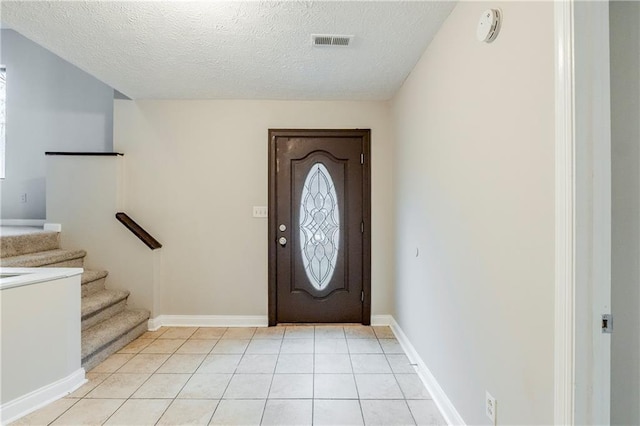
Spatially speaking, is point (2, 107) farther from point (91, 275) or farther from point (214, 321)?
point (214, 321)

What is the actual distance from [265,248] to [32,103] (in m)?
3.53

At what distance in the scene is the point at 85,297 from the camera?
2.90 m

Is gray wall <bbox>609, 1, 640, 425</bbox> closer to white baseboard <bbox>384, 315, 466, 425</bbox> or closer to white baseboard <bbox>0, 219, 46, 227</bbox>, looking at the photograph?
white baseboard <bbox>384, 315, 466, 425</bbox>

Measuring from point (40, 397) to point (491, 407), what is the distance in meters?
2.55

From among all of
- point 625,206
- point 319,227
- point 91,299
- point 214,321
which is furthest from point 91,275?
point 625,206

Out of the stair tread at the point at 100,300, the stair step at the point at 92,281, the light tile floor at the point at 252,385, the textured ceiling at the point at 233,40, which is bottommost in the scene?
the light tile floor at the point at 252,385

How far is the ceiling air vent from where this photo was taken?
2.07 metres

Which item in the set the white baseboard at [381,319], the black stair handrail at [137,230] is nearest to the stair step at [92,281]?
the black stair handrail at [137,230]

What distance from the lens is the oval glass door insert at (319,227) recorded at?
3.34 meters

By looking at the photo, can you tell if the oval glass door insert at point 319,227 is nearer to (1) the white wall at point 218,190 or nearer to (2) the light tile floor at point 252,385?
(1) the white wall at point 218,190

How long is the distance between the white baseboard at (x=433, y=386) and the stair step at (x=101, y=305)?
267cm

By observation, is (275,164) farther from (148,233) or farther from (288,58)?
(148,233)

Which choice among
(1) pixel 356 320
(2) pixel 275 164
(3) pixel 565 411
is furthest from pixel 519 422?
(2) pixel 275 164

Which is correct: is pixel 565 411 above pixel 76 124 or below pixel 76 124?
below
